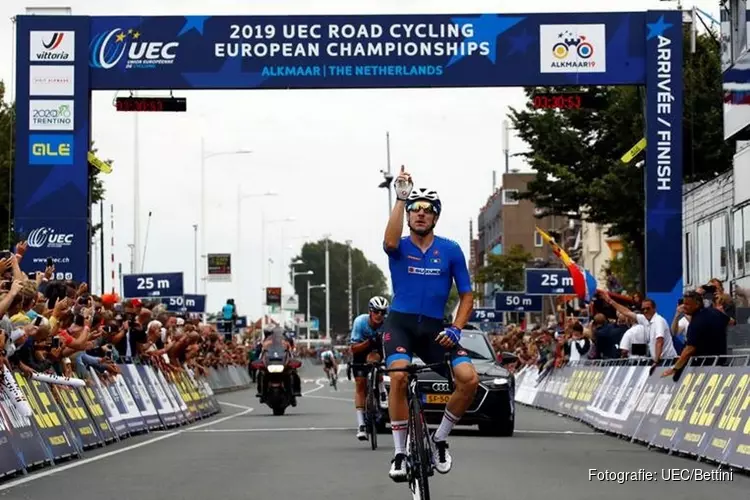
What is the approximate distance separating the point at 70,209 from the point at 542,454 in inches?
622

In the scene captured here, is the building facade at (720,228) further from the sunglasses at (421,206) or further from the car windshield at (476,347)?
the sunglasses at (421,206)

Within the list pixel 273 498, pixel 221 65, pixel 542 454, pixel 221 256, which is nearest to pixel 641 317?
pixel 542 454

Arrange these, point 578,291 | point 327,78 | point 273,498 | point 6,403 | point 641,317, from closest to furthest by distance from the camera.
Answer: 1. point 273,498
2. point 6,403
3. point 641,317
4. point 327,78
5. point 578,291

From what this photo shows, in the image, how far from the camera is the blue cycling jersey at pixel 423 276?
39.1 ft

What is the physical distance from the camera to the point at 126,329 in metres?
26.2

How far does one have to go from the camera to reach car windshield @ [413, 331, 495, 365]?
78.7 feet

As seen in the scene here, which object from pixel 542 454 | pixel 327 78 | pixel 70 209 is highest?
pixel 327 78

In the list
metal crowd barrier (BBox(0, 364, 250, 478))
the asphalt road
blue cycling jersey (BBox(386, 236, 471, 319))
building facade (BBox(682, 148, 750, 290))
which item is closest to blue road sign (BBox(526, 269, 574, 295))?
building facade (BBox(682, 148, 750, 290))

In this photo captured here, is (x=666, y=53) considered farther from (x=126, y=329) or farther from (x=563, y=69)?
(x=126, y=329)

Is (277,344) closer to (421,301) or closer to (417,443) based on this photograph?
(421,301)

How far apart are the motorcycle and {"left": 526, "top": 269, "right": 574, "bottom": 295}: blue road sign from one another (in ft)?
49.8

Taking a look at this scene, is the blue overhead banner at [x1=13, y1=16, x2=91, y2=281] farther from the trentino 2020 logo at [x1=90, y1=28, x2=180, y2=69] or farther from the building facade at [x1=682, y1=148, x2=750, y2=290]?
the building facade at [x1=682, y1=148, x2=750, y2=290]

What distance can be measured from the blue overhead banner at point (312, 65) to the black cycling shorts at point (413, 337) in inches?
776

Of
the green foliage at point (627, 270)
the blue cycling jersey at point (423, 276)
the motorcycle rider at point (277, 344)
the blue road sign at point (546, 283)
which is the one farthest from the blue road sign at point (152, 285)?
the blue cycling jersey at point (423, 276)
